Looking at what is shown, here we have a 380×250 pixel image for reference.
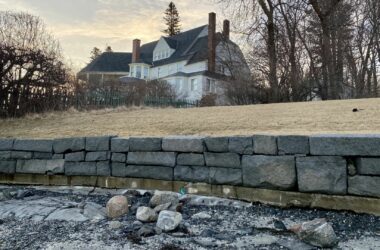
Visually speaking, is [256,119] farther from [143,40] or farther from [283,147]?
[143,40]

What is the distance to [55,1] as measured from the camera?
36.6ft

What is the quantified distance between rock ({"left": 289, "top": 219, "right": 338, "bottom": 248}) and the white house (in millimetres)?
16574

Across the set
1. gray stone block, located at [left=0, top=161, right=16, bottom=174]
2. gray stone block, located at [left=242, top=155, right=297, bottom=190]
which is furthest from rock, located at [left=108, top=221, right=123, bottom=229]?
gray stone block, located at [left=0, top=161, right=16, bottom=174]

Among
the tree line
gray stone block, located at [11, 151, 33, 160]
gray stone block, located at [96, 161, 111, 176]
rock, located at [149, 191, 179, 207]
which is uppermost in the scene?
the tree line

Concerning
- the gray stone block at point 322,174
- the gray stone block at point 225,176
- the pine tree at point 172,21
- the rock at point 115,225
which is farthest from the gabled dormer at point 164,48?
the rock at point 115,225

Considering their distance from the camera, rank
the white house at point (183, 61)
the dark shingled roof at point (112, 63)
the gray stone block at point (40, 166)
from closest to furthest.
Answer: the gray stone block at point (40, 166)
the white house at point (183, 61)
the dark shingled roof at point (112, 63)

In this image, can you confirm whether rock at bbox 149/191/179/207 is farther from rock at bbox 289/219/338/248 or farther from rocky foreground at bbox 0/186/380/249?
rock at bbox 289/219/338/248

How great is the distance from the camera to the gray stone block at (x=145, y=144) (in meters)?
4.91

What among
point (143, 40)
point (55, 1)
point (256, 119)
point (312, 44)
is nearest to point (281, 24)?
point (312, 44)

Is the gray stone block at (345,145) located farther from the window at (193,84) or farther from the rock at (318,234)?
the window at (193,84)

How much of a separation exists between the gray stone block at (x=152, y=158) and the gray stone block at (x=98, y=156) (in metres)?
0.42

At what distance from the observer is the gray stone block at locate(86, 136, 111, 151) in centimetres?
534

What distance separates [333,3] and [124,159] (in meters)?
13.0

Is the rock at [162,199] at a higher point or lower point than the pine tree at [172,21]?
lower
